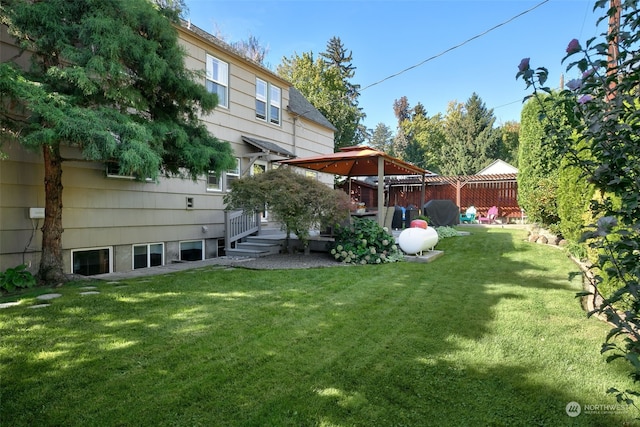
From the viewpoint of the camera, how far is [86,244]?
20.6ft

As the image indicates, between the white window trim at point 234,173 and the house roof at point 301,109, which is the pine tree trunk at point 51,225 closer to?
the white window trim at point 234,173

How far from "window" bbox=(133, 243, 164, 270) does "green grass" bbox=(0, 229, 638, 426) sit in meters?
2.44

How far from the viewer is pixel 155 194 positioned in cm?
754

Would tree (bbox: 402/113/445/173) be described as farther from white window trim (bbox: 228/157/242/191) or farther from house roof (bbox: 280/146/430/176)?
white window trim (bbox: 228/157/242/191)

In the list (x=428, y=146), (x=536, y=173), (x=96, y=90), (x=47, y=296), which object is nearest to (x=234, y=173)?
(x=96, y=90)

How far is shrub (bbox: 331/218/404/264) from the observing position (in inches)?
292

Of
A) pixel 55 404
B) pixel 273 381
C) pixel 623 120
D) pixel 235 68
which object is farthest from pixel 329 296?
pixel 235 68

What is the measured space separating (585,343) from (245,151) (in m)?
8.68

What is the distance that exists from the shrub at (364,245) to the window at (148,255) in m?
3.91

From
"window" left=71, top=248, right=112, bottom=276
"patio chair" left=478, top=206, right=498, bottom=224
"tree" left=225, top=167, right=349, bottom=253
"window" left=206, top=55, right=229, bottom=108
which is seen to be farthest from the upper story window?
"patio chair" left=478, top=206, right=498, bottom=224

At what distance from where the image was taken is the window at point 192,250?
8305 mm

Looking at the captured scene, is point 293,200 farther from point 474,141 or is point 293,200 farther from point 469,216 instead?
point 474,141

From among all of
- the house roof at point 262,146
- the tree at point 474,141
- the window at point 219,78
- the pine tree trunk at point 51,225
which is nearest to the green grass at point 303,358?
the pine tree trunk at point 51,225

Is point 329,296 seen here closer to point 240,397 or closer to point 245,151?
point 240,397
